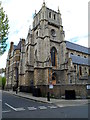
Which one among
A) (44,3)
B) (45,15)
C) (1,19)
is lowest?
(1,19)

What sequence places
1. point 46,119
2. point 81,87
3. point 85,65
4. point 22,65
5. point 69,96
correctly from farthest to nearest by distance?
point 85,65, point 22,65, point 81,87, point 69,96, point 46,119

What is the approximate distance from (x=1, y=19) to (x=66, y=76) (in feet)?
70.4

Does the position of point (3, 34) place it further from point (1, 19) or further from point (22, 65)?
point (22, 65)

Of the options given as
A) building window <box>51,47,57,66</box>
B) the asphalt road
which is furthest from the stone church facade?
the asphalt road

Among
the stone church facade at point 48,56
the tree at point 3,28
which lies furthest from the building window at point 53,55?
the tree at point 3,28

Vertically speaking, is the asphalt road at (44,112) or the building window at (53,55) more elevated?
the building window at (53,55)

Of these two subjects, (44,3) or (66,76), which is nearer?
(66,76)

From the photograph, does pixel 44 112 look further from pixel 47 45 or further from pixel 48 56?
pixel 47 45

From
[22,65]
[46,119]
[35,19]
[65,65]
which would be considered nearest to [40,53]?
[65,65]

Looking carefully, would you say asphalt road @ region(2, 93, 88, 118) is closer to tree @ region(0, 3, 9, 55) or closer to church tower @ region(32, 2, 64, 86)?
tree @ region(0, 3, 9, 55)

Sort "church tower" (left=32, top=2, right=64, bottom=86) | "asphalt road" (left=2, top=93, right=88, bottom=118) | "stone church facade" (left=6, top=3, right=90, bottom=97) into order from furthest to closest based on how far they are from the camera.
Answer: "stone church facade" (left=6, top=3, right=90, bottom=97), "church tower" (left=32, top=2, right=64, bottom=86), "asphalt road" (left=2, top=93, right=88, bottom=118)

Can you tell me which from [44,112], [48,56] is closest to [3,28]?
[44,112]

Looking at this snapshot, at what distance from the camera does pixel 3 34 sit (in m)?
11.4

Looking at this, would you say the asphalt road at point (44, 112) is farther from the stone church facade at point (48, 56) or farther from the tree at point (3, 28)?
the stone church facade at point (48, 56)
